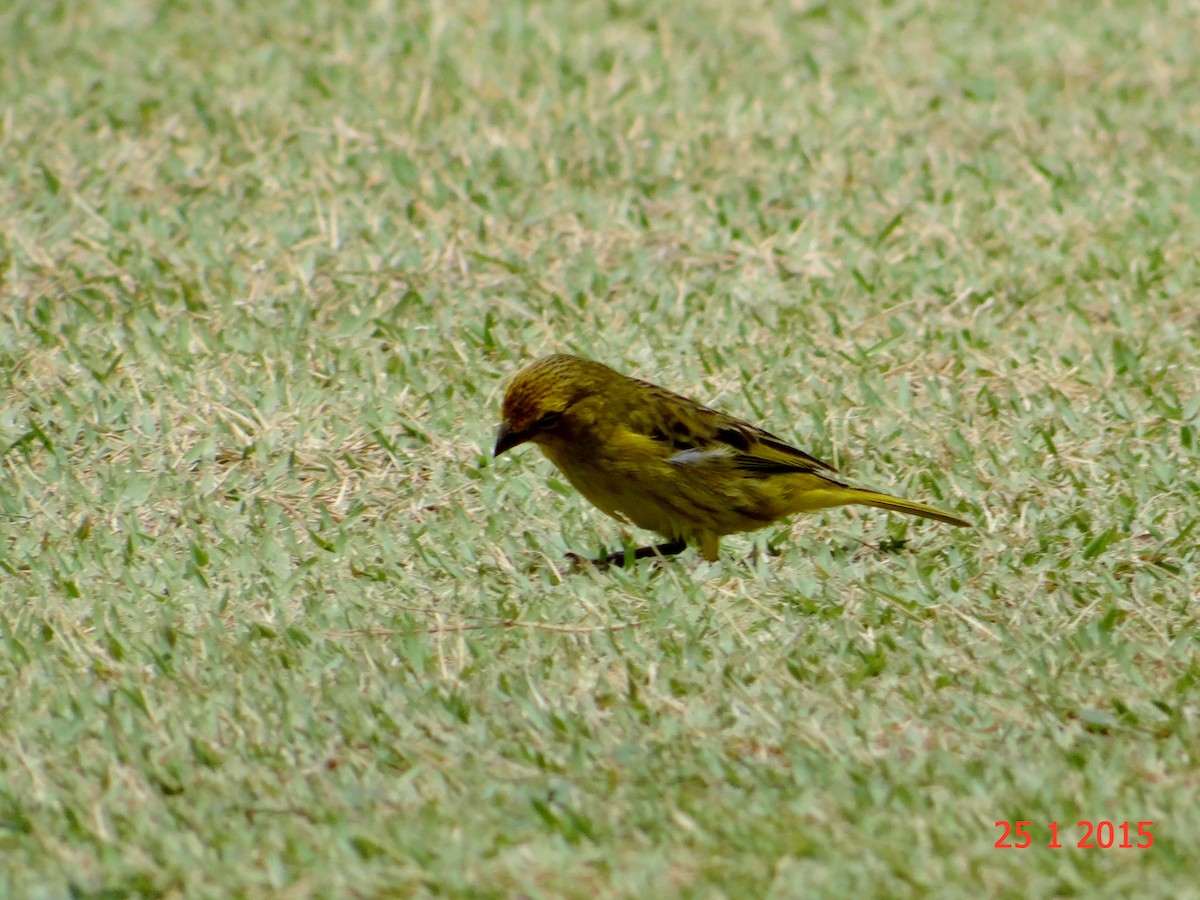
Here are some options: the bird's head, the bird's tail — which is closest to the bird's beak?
the bird's head

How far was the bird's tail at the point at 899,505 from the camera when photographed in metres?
5.49

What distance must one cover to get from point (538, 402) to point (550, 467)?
84 centimetres

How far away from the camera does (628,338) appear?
7.03m

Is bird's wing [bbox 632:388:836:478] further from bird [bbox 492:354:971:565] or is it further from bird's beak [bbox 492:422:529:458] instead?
bird's beak [bbox 492:422:529:458]

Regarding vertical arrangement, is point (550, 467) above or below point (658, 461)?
below

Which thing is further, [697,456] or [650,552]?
[650,552]

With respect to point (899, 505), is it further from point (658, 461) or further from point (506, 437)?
point (506, 437)

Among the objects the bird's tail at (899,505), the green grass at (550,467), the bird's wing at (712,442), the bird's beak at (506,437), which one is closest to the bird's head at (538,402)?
the bird's beak at (506,437)

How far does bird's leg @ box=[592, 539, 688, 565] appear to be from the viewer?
5.48 m

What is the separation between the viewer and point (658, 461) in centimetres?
552

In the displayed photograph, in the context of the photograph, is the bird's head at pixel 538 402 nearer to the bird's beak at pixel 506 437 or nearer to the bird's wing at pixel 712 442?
the bird's beak at pixel 506 437
